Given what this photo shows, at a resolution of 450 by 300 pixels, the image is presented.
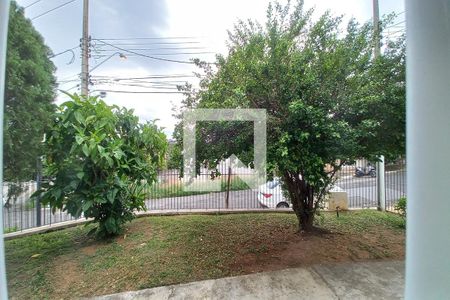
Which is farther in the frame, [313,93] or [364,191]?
[364,191]

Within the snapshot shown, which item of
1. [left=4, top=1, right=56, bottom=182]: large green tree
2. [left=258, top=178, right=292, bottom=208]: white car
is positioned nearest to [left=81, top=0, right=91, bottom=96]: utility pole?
[left=4, top=1, right=56, bottom=182]: large green tree

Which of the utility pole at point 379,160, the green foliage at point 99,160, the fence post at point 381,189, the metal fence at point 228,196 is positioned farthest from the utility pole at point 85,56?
the fence post at point 381,189

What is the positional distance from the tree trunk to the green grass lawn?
205 mm

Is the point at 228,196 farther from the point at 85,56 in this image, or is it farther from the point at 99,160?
the point at 85,56

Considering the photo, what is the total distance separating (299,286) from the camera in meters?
2.36

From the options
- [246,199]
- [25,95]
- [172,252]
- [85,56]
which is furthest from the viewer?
[246,199]

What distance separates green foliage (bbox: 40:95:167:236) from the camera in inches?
118

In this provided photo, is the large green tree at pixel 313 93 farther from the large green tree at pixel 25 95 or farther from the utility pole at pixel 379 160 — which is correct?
the large green tree at pixel 25 95

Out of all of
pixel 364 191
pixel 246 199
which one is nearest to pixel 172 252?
pixel 246 199

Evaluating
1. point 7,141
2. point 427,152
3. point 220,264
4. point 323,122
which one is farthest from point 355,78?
point 7,141

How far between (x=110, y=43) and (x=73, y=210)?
300 cm

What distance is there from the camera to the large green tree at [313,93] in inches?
96.4

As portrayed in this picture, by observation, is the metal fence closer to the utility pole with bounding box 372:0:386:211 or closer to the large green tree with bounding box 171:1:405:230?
the utility pole with bounding box 372:0:386:211

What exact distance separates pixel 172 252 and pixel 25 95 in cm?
254
